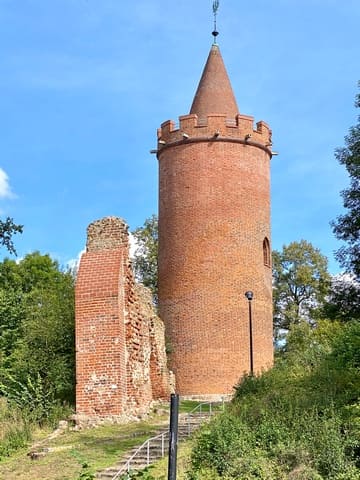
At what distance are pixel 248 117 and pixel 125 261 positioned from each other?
37.9ft

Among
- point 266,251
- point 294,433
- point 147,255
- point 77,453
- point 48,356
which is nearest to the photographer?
point 294,433

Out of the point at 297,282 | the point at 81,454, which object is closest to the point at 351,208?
the point at 81,454

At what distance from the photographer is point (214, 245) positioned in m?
27.2

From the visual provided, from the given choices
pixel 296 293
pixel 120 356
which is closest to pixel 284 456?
pixel 120 356

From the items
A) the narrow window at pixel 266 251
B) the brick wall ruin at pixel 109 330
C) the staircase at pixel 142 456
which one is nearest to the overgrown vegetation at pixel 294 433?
the staircase at pixel 142 456

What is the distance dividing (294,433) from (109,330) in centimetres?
727

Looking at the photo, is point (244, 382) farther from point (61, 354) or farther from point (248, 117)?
point (248, 117)

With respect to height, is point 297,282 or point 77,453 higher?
point 297,282

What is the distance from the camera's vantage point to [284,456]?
36.5 ft

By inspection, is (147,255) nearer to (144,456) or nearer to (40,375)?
(40,375)

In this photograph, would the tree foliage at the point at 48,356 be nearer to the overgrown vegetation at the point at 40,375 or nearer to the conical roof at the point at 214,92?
the overgrown vegetation at the point at 40,375

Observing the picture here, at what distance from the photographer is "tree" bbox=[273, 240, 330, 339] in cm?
4144

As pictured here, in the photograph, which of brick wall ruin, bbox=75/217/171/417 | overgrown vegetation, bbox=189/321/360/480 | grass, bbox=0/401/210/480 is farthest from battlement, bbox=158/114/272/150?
overgrown vegetation, bbox=189/321/360/480

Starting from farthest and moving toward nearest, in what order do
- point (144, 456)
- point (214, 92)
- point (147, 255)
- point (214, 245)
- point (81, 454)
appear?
point (147, 255)
point (214, 92)
point (214, 245)
point (81, 454)
point (144, 456)
